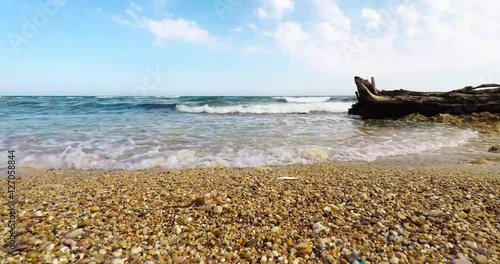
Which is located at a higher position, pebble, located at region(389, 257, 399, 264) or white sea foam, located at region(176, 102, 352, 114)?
white sea foam, located at region(176, 102, 352, 114)

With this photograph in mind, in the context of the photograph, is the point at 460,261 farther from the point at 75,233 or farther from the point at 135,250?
the point at 75,233

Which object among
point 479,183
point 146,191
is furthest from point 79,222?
point 479,183

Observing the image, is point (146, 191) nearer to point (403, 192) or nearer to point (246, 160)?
point (246, 160)

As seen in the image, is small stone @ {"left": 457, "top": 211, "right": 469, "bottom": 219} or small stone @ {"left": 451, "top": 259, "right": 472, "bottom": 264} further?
small stone @ {"left": 457, "top": 211, "right": 469, "bottom": 219}

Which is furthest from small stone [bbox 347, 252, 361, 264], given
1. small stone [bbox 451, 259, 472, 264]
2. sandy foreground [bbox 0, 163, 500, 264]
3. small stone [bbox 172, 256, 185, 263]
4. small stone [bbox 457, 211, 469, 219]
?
small stone [bbox 457, 211, 469, 219]

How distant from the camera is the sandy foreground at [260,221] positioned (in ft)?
7.06

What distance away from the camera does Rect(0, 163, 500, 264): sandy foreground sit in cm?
215

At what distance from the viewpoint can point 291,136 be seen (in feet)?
29.2

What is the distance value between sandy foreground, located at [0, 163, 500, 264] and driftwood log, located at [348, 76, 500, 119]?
40.0 feet

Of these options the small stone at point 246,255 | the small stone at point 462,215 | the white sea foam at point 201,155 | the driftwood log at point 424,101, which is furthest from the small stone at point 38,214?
the driftwood log at point 424,101

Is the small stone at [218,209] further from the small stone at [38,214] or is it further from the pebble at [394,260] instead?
the small stone at [38,214]

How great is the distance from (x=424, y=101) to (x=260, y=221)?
15.4m

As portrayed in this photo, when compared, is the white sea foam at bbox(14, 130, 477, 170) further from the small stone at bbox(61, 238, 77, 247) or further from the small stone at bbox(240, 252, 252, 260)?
the small stone at bbox(240, 252, 252, 260)

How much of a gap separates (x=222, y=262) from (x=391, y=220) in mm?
1685
